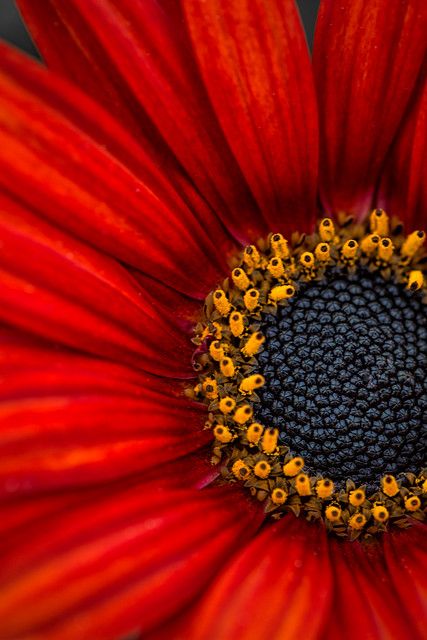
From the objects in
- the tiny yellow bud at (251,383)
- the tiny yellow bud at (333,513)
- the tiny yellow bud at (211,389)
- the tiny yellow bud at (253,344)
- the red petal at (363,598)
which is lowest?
the red petal at (363,598)

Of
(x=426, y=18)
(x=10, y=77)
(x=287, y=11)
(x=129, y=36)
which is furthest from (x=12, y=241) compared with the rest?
(x=426, y=18)

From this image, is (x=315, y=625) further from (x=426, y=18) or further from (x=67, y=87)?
(x=426, y=18)

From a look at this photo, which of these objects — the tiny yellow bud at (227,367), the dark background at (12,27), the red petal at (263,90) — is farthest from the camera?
the dark background at (12,27)

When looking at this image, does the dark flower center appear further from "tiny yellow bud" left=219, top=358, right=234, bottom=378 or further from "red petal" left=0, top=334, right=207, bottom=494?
"red petal" left=0, top=334, right=207, bottom=494

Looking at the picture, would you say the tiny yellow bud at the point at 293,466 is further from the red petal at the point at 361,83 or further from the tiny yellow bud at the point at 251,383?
the red petal at the point at 361,83

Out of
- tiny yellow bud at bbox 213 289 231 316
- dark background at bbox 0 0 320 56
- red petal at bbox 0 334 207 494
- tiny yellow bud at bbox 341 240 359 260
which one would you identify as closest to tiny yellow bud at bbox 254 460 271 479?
red petal at bbox 0 334 207 494

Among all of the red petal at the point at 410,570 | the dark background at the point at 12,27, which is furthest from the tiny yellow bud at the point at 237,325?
the dark background at the point at 12,27
